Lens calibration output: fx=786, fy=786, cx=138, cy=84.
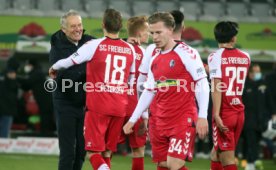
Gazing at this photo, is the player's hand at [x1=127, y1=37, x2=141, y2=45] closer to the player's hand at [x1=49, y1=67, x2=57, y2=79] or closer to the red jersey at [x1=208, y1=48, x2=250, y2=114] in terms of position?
the red jersey at [x1=208, y1=48, x2=250, y2=114]

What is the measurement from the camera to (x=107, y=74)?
920cm

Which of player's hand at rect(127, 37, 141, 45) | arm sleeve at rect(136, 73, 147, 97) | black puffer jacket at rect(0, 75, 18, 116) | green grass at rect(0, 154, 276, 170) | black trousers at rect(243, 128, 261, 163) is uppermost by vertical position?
player's hand at rect(127, 37, 141, 45)

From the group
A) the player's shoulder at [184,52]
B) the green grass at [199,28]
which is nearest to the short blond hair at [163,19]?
the player's shoulder at [184,52]

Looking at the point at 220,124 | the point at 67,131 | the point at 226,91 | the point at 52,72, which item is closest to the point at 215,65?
the point at 226,91

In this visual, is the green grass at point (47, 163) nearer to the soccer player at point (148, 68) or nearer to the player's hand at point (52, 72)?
the soccer player at point (148, 68)

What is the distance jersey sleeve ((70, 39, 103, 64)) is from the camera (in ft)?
29.6

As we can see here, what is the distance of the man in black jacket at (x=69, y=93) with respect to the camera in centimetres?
966

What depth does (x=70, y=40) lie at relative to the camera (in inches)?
387

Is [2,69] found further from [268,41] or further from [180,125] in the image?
[180,125]

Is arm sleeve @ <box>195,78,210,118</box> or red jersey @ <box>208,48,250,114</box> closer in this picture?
arm sleeve @ <box>195,78,210,118</box>

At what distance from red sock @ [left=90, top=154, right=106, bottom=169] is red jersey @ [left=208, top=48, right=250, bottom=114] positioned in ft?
6.32

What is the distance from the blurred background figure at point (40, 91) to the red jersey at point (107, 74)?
9493mm

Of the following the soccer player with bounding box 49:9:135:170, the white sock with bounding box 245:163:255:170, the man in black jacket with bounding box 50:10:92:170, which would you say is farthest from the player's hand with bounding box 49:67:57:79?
the white sock with bounding box 245:163:255:170

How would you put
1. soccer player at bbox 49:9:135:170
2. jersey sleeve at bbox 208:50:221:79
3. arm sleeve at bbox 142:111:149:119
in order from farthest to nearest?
jersey sleeve at bbox 208:50:221:79, arm sleeve at bbox 142:111:149:119, soccer player at bbox 49:9:135:170
